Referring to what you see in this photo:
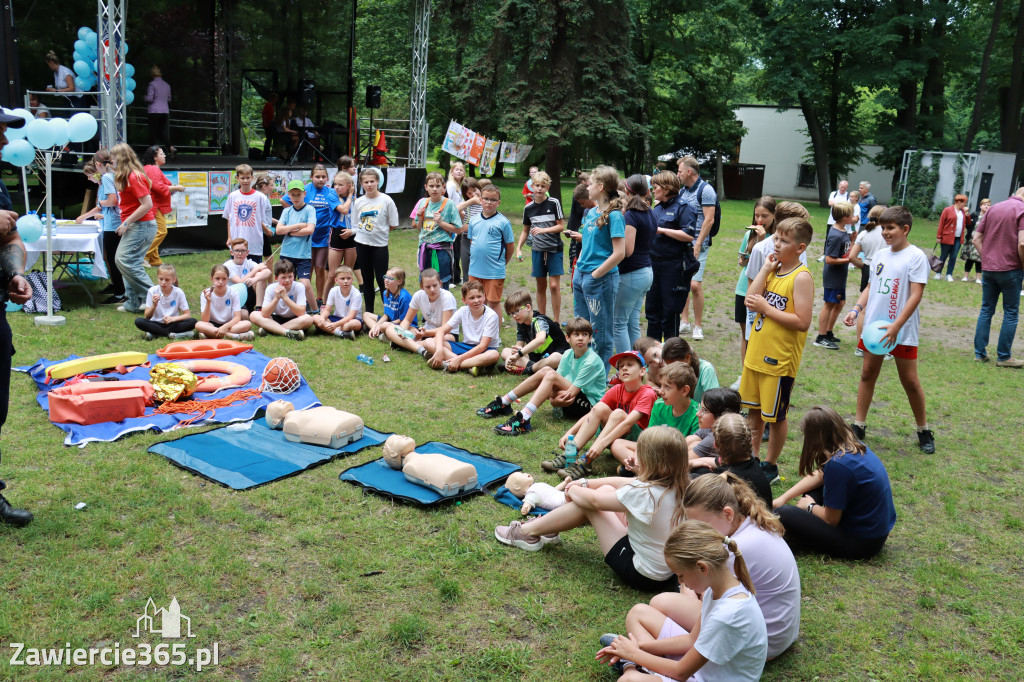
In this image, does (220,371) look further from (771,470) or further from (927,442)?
(927,442)

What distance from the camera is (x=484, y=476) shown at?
16.9ft

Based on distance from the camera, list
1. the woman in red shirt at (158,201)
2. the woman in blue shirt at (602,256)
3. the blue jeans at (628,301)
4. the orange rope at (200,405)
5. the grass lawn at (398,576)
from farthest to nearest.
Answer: the woman in red shirt at (158,201), the blue jeans at (628,301), the woman in blue shirt at (602,256), the orange rope at (200,405), the grass lawn at (398,576)

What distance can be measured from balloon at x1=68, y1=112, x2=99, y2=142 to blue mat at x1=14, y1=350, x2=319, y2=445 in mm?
2549

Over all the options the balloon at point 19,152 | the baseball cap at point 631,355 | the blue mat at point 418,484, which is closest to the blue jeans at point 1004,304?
the baseball cap at point 631,355

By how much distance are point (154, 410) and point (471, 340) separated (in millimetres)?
3035

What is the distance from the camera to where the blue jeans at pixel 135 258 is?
8.88 metres

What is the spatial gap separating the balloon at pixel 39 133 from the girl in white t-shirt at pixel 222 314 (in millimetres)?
1967

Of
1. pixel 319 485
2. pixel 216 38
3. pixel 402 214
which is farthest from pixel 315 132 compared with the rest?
pixel 319 485

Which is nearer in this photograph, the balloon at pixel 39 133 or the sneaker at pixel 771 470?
the sneaker at pixel 771 470

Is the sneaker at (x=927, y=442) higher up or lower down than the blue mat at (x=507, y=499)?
higher up

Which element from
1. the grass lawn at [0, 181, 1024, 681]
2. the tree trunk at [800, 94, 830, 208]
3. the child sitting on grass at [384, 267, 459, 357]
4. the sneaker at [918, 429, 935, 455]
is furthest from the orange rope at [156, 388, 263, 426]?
the tree trunk at [800, 94, 830, 208]

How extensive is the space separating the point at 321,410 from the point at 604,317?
106 inches

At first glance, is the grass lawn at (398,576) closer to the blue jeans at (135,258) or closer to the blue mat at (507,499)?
the blue mat at (507,499)

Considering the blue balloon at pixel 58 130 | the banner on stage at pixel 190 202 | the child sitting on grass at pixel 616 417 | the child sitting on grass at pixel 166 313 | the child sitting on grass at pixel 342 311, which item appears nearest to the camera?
the child sitting on grass at pixel 616 417
